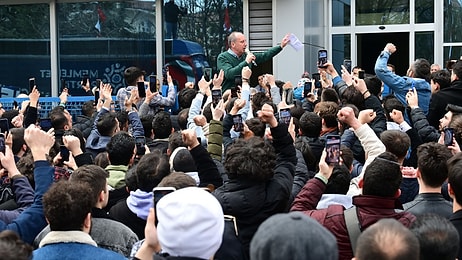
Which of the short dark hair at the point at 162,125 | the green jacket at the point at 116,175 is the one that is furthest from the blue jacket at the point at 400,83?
the green jacket at the point at 116,175

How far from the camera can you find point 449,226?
339 cm

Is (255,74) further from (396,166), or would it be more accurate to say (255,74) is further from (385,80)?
(396,166)

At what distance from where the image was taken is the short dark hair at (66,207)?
379 centimetres

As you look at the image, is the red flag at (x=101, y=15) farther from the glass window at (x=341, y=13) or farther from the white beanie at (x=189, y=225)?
the white beanie at (x=189, y=225)

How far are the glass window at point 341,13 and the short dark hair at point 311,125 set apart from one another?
38.7ft

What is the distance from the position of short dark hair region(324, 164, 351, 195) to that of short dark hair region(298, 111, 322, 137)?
1.55 m

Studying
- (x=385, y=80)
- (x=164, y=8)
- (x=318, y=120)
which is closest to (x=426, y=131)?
(x=318, y=120)

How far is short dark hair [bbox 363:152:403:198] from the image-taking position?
4.27 meters

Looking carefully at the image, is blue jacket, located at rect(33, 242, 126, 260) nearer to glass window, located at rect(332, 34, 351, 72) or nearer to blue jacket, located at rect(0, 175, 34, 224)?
blue jacket, located at rect(0, 175, 34, 224)

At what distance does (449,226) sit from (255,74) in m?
13.0

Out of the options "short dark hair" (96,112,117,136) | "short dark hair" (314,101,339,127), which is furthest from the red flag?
"short dark hair" (314,101,339,127)

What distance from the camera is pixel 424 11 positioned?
57.6ft

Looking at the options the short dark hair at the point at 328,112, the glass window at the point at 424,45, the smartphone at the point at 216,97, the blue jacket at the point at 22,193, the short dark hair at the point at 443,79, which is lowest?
the blue jacket at the point at 22,193

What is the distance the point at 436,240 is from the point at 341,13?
15.3 metres
